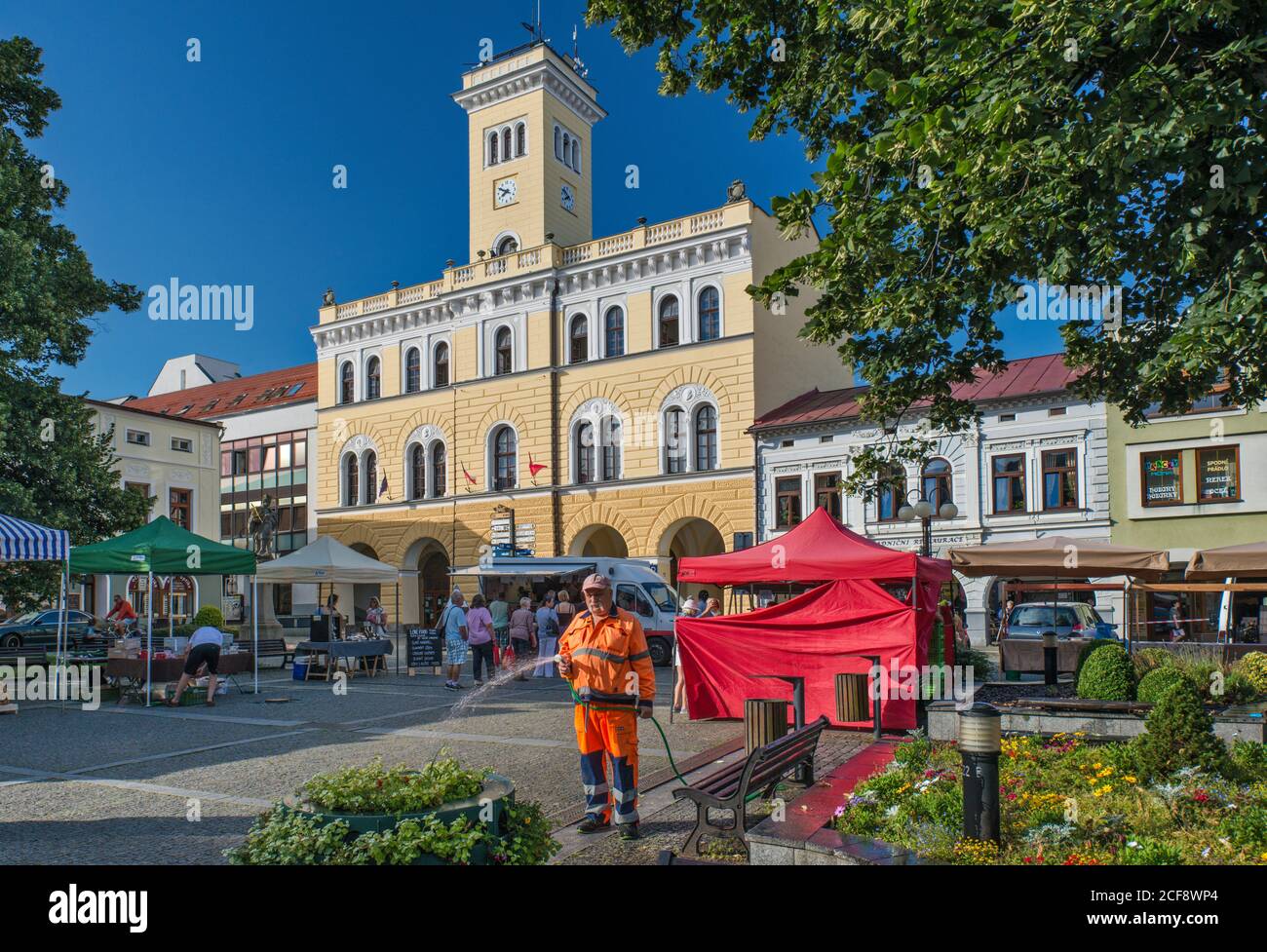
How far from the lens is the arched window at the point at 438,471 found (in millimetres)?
40938

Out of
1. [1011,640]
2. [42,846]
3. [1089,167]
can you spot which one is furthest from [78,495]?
[1089,167]

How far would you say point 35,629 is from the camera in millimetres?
29438

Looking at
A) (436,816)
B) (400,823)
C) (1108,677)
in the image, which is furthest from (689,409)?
(400,823)

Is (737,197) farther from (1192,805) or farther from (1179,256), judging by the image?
(1192,805)

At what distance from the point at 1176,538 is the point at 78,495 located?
27545 millimetres

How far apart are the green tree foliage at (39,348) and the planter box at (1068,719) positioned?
1786 centimetres

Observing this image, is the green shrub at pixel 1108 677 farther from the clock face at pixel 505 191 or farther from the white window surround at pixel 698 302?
the clock face at pixel 505 191

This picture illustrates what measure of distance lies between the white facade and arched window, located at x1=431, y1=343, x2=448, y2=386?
16.9m

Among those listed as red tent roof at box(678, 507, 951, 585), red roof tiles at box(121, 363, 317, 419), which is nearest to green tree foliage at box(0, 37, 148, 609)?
red tent roof at box(678, 507, 951, 585)

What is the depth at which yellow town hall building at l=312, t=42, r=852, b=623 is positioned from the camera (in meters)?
34.2

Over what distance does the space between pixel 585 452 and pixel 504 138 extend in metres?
14.6

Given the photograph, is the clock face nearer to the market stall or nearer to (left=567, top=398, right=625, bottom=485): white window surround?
(left=567, top=398, right=625, bottom=485): white window surround

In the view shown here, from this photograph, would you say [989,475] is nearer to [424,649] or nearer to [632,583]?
[632,583]

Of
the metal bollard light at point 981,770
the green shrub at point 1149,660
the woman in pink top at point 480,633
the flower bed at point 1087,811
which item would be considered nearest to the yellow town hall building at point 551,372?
the woman in pink top at point 480,633
